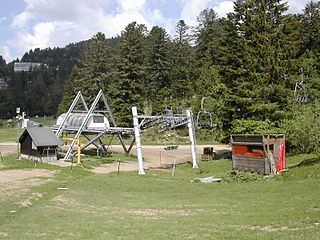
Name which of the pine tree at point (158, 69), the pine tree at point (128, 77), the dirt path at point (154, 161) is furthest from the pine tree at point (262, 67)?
the pine tree at point (158, 69)

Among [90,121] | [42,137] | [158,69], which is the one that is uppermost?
[158,69]

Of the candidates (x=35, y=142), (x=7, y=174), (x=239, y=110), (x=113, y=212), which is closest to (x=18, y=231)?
(x=113, y=212)

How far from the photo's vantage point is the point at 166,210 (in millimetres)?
15500

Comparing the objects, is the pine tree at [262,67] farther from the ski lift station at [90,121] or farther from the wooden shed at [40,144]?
the wooden shed at [40,144]

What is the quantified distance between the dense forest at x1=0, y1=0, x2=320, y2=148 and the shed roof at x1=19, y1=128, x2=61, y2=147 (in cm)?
1305

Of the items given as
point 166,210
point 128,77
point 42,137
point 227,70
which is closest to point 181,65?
point 128,77

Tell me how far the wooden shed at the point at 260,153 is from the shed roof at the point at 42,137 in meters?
19.1

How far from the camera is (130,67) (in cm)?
6662

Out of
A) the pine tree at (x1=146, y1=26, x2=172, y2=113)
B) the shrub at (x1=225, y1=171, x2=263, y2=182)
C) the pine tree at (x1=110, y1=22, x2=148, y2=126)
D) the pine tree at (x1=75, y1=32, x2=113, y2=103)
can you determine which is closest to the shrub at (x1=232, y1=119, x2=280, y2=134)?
the shrub at (x1=225, y1=171, x2=263, y2=182)

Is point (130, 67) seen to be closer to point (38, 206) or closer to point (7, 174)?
point (7, 174)

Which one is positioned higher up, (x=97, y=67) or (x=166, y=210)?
(x=97, y=67)

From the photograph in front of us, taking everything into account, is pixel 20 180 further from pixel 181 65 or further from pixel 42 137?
pixel 181 65

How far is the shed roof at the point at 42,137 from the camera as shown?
36125 millimetres

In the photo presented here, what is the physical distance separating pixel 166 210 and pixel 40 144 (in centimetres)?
2377
